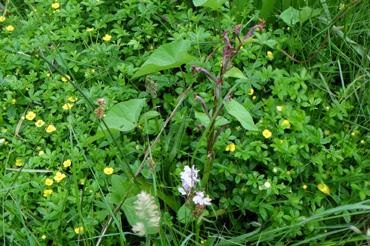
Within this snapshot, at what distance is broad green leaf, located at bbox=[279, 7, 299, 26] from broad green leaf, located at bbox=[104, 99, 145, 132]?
88 cm

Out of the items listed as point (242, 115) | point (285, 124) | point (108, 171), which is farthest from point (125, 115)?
point (285, 124)

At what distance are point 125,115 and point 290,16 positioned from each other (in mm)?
967

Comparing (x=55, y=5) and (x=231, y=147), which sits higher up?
(x=55, y=5)

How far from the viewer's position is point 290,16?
261cm

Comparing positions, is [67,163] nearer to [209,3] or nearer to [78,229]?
[78,229]

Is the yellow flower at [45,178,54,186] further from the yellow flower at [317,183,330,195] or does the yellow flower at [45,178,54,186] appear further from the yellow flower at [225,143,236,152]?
the yellow flower at [317,183,330,195]

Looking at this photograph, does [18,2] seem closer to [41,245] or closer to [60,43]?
[60,43]

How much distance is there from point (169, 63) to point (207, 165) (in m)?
0.45

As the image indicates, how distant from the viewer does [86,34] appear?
2688mm

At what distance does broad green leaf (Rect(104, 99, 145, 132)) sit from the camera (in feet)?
6.96

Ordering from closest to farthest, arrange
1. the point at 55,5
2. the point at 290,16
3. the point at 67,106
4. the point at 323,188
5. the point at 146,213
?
the point at 146,213, the point at 323,188, the point at 67,106, the point at 290,16, the point at 55,5

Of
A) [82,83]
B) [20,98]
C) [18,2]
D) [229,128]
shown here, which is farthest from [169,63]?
[18,2]

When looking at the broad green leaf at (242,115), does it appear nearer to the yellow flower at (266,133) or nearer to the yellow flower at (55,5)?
→ the yellow flower at (266,133)

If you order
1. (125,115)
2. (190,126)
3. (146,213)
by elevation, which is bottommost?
(190,126)
